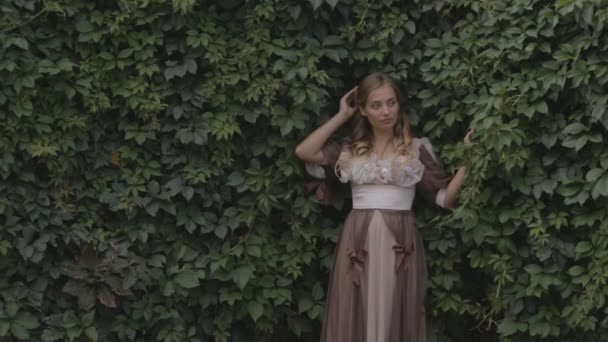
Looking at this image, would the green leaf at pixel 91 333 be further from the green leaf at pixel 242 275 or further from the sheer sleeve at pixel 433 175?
the sheer sleeve at pixel 433 175

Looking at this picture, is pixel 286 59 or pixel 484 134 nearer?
pixel 484 134

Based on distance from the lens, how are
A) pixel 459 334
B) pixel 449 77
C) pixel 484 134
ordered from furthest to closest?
1. pixel 459 334
2. pixel 449 77
3. pixel 484 134

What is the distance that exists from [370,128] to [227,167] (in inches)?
25.0

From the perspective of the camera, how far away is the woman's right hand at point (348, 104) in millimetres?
3988

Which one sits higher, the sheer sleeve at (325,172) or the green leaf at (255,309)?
the sheer sleeve at (325,172)

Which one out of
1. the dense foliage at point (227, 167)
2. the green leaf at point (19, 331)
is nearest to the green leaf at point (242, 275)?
the dense foliage at point (227, 167)

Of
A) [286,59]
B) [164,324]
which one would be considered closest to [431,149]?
[286,59]

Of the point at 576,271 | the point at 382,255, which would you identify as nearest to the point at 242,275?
the point at 382,255

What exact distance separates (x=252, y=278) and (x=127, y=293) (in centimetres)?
52

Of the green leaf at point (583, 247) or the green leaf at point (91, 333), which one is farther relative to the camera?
the green leaf at point (91, 333)

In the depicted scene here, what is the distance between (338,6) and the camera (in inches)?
160

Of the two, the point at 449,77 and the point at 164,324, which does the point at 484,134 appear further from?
the point at 164,324

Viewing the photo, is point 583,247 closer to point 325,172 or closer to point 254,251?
point 325,172

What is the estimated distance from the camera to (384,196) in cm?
390
